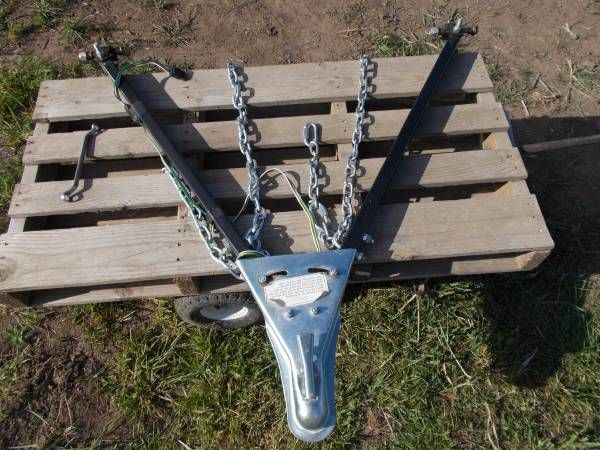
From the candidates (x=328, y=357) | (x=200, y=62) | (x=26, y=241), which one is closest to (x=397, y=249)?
(x=328, y=357)

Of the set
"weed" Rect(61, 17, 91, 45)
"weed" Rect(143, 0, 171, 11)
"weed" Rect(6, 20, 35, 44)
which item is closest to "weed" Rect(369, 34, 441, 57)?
"weed" Rect(143, 0, 171, 11)

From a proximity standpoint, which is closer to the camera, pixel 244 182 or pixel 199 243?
pixel 199 243

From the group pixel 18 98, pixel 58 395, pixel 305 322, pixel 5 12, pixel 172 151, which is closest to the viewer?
pixel 305 322

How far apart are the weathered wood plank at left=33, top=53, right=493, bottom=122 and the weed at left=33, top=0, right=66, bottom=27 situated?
154cm

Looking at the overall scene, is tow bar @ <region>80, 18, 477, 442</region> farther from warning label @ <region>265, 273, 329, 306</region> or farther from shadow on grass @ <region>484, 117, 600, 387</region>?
shadow on grass @ <region>484, 117, 600, 387</region>

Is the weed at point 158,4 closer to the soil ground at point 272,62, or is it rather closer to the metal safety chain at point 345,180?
the soil ground at point 272,62

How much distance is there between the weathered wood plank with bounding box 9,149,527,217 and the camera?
1854 mm

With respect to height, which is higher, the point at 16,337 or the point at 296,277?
the point at 296,277

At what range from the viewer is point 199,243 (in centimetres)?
177

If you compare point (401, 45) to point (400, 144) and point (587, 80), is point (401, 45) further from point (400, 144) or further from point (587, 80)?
point (400, 144)

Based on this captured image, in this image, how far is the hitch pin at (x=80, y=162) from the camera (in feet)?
6.06

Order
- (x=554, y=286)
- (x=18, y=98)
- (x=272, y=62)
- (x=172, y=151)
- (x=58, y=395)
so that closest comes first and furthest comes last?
1. (x=172, y=151)
2. (x=58, y=395)
3. (x=554, y=286)
4. (x=18, y=98)
5. (x=272, y=62)

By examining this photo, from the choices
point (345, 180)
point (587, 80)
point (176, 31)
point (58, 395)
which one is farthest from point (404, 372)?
point (176, 31)

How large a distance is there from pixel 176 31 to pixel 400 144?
216cm
